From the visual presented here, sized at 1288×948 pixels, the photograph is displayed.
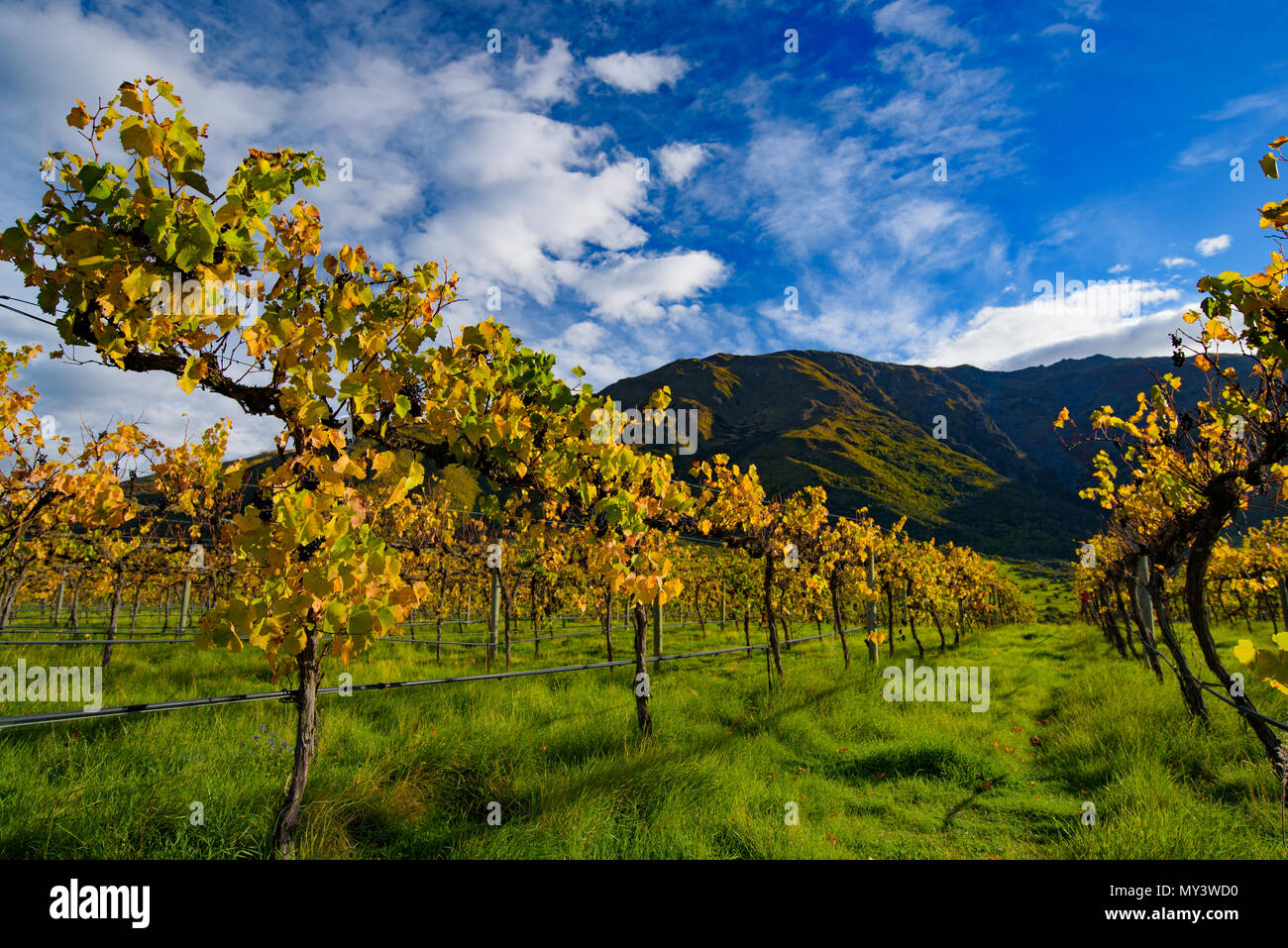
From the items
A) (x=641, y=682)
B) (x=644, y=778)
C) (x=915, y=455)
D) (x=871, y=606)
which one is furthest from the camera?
(x=915, y=455)

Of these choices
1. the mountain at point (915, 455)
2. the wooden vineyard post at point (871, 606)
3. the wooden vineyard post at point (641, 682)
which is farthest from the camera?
the mountain at point (915, 455)

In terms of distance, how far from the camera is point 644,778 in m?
4.57

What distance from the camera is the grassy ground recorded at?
3652 mm

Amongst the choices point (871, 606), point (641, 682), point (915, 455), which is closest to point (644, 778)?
point (641, 682)

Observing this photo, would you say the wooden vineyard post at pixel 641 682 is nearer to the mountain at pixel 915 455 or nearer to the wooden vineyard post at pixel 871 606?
the wooden vineyard post at pixel 871 606

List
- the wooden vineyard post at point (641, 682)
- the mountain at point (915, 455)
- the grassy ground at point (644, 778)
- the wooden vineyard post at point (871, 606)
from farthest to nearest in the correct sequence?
the mountain at point (915, 455) → the wooden vineyard post at point (871, 606) → the wooden vineyard post at point (641, 682) → the grassy ground at point (644, 778)

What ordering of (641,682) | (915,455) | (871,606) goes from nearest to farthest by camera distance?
1. (641,682)
2. (871,606)
3. (915,455)

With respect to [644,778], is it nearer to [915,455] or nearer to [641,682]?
[641,682]

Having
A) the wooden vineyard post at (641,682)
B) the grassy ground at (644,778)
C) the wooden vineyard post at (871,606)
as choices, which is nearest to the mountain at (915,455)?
the wooden vineyard post at (871,606)

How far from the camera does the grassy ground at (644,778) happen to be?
3652 mm

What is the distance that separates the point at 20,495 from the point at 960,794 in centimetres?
1093
